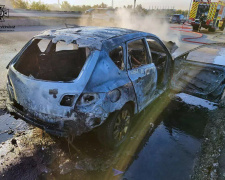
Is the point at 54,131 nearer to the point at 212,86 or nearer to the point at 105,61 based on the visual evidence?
the point at 105,61

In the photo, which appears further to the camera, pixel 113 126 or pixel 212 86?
pixel 212 86

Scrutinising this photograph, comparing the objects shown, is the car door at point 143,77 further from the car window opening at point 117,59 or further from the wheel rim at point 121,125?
the wheel rim at point 121,125

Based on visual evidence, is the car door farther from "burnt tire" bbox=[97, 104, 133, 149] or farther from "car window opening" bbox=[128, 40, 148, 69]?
"burnt tire" bbox=[97, 104, 133, 149]

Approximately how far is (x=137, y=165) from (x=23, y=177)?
1557mm

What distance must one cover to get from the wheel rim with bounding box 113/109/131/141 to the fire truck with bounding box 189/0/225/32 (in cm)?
1849

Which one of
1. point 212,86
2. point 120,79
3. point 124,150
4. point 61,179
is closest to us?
point 61,179

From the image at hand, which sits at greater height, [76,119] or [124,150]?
[76,119]

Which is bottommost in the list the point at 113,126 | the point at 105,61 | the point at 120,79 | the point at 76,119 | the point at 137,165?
the point at 137,165

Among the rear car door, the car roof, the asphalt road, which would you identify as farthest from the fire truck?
the car roof

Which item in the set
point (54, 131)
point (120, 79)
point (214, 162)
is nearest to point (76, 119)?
point (54, 131)

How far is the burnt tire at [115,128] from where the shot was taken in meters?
2.52

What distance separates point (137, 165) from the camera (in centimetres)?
262

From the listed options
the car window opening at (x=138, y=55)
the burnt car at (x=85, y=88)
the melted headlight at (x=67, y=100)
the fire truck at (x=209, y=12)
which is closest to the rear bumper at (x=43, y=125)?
the burnt car at (x=85, y=88)

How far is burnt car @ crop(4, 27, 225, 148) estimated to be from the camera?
2.18 meters
